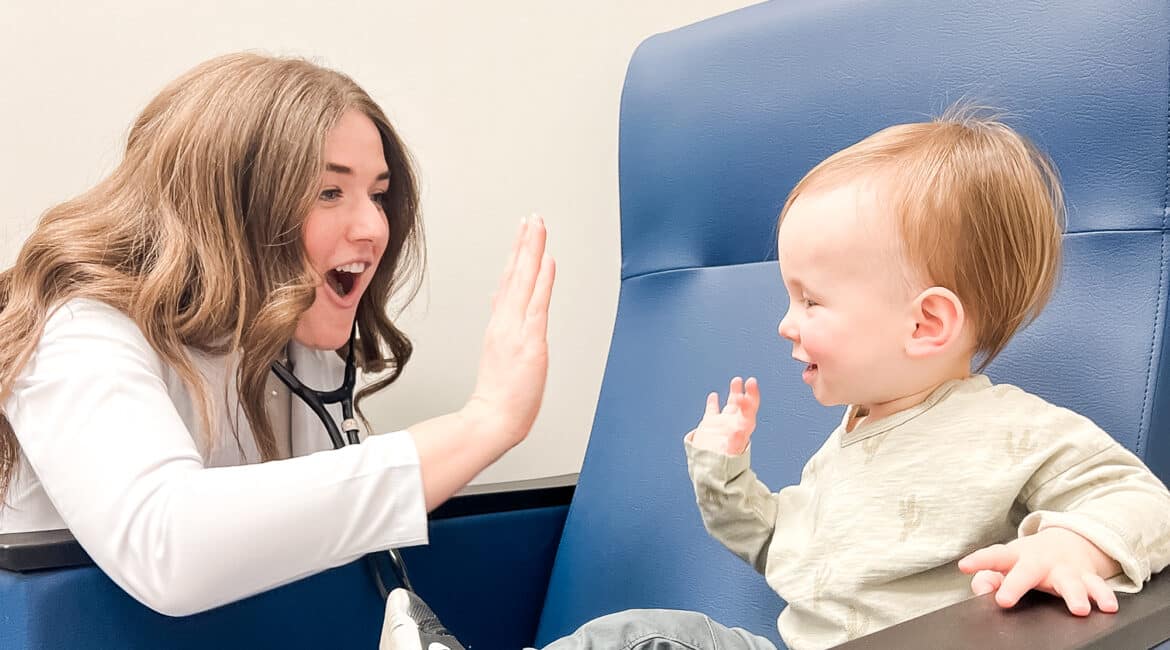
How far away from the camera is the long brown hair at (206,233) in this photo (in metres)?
1.10

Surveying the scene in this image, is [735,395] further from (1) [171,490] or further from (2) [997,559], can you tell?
(1) [171,490]

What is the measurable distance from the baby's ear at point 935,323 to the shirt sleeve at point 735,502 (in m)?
0.18

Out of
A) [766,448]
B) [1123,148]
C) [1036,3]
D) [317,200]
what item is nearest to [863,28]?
[1036,3]

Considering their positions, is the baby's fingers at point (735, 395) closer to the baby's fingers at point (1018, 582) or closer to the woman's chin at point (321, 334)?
the baby's fingers at point (1018, 582)

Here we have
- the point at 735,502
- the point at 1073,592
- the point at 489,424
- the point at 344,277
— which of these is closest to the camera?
the point at 1073,592

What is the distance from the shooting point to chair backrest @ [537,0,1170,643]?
889 millimetres

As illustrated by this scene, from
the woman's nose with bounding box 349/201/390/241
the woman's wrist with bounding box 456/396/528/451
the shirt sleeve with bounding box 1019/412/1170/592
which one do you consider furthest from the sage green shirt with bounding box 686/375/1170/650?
the woman's nose with bounding box 349/201/390/241

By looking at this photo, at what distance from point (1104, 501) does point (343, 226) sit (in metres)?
0.80

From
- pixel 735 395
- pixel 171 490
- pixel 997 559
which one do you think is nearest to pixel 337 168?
pixel 171 490

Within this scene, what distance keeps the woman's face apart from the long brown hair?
0.02 m

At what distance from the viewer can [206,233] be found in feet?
3.72

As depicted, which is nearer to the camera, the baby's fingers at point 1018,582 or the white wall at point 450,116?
the baby's fingers at point 1018,582

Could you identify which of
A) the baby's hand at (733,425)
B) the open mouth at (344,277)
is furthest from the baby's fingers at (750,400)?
the open mouth at (344,277)

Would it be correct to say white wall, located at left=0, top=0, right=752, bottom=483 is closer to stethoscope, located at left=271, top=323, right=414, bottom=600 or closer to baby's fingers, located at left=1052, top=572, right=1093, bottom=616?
stethoscope, located at left=271, top=323, right=414, bottom=600
